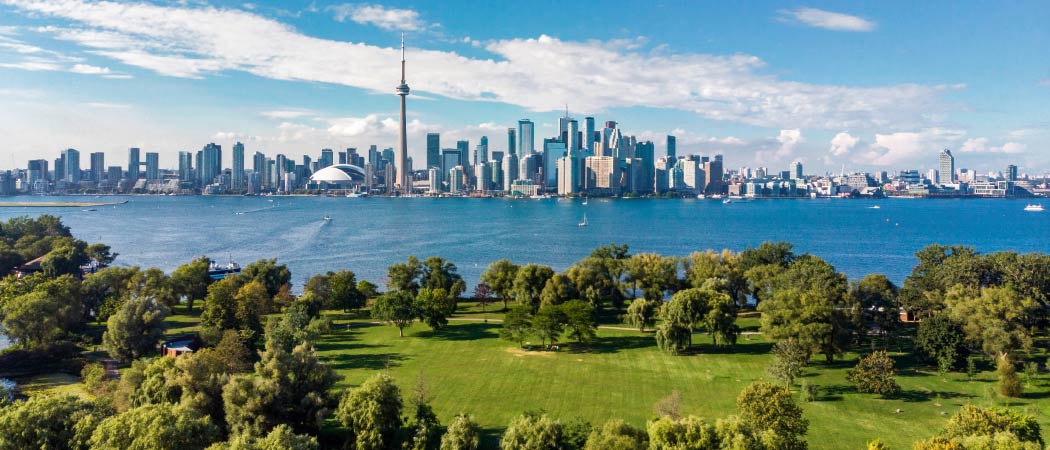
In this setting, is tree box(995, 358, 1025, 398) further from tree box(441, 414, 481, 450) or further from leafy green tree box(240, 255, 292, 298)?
leafy green tree box(240, 255, 292, 298)

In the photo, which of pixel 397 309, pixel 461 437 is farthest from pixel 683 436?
pixel 397 309

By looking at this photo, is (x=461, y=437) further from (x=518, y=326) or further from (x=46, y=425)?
(x=518, y=326)

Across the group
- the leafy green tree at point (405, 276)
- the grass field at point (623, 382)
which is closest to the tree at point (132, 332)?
the grass field at point (623, 382)

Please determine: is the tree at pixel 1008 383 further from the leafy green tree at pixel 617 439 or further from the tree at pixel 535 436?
the tree at pixel 535 436

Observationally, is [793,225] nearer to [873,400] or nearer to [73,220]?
[873,400]

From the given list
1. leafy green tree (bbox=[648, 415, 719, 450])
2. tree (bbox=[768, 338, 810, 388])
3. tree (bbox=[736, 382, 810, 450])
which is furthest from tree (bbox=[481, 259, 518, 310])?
leafy green tree (bbox=[648, 415, 719, 450])

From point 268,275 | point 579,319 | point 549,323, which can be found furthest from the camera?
point 268,275

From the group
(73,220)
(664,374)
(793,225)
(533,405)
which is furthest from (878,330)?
(73,220)
